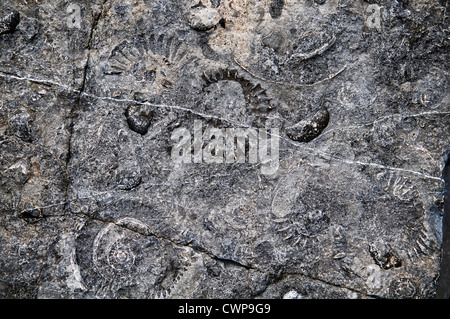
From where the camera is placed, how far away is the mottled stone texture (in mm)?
1752

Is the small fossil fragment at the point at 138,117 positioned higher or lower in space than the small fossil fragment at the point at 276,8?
lower

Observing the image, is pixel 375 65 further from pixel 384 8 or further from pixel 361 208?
pixel 361 208

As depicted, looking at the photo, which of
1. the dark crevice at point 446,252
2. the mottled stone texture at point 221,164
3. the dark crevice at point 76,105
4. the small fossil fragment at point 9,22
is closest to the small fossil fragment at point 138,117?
the mottled stone texture at point 221,164

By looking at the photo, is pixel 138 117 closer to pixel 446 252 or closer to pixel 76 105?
pixel 76 105

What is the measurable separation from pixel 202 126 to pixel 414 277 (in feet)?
3.22

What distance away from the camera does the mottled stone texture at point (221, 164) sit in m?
1.75

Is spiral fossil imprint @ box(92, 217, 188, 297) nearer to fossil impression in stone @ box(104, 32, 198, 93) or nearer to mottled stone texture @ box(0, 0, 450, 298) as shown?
mottled stone texture @ box(0, 0, 450, 298)

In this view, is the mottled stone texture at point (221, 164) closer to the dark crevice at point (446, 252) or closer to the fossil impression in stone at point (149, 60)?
the fossil impression in stone at point (149, 60)

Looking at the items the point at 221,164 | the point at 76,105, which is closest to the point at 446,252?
the point at 221,164

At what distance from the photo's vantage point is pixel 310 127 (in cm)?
176

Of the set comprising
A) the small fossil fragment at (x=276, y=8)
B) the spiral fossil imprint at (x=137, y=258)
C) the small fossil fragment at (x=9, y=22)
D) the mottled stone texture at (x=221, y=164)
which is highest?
the small fossil fragment at (x=276, y=8)

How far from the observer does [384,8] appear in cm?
174

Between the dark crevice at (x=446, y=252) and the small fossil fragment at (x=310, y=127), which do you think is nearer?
the small fossil fragment at (x=310, y=127)

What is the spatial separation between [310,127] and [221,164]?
36 cm
